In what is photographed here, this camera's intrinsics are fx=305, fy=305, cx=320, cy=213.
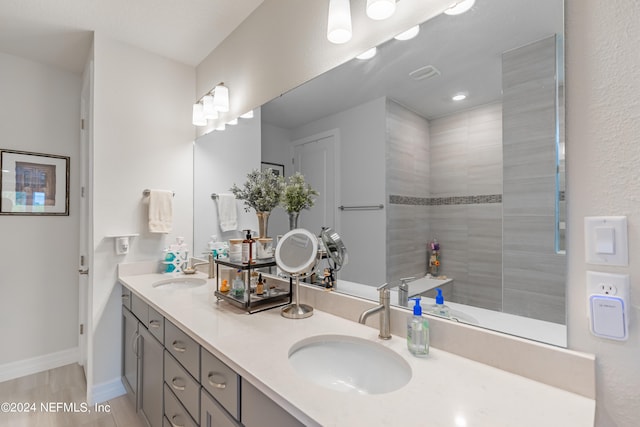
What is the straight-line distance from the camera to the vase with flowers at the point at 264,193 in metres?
1.67

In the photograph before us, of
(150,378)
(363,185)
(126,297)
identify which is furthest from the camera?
(126,297)

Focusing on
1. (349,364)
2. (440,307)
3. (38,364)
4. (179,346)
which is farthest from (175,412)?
(38,364)

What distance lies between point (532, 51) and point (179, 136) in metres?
2.34

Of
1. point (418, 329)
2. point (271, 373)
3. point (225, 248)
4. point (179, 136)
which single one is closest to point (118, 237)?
point (225, 248)

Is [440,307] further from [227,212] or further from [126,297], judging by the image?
[126,297]

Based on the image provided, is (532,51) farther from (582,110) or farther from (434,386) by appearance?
(434,386)

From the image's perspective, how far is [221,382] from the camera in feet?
3.21

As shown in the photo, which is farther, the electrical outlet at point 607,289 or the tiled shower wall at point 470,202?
the tiled shower wall at point 470,202

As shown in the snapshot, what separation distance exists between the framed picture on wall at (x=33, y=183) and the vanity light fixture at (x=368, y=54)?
2758 millimetres

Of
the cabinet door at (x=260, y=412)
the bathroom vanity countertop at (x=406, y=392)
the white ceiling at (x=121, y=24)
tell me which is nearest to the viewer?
the bathroom vanity countertop at (x=406, y=392)

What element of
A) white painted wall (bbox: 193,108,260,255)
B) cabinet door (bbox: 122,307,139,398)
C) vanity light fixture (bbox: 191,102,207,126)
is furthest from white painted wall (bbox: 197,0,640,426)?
vanity light fixture (bbox: 191,102,207,126)

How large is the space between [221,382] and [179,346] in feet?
1.32

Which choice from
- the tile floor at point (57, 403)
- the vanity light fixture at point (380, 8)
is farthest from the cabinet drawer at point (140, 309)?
the vanity light fixture at point (380, 8)

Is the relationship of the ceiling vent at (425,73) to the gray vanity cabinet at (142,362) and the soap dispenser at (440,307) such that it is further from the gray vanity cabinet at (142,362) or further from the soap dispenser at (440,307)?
the gray vanity cabinet at (142,362)
